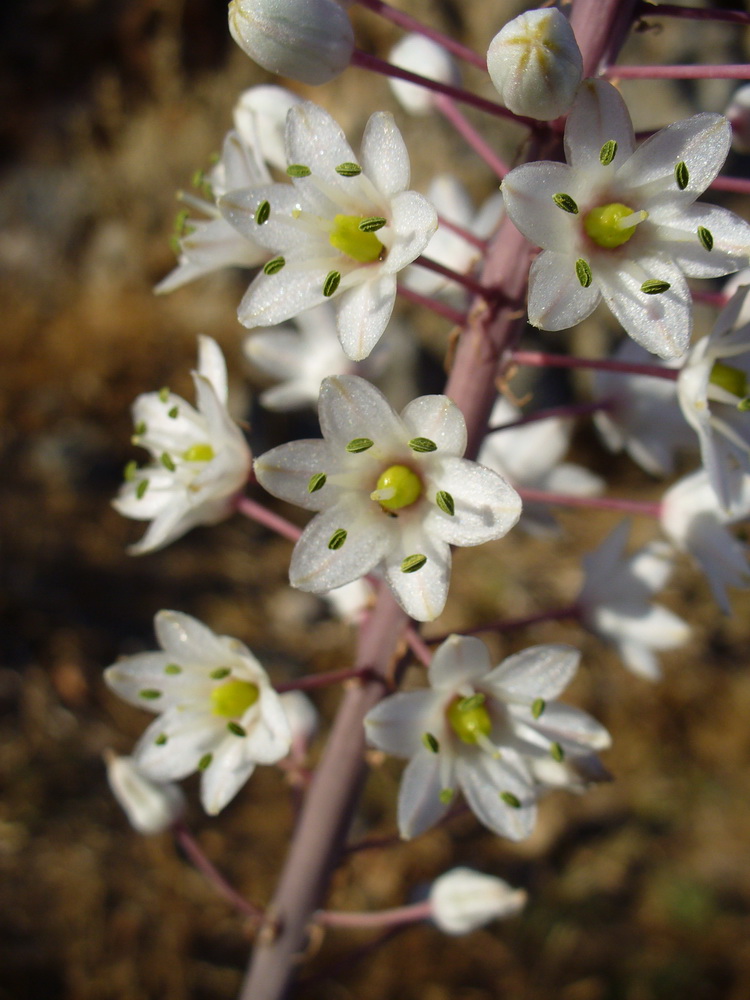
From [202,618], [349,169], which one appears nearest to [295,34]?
[349,169]

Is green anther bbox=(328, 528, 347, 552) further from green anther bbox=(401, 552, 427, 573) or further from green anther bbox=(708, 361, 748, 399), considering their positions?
green anther bbox=(708, 361, 748, 399)

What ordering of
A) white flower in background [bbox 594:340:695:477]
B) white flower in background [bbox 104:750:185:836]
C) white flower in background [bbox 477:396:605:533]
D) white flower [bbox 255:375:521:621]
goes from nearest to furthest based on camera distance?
1. white flower [bbox 255:375:521:621]
2. white flower in background [bbox 594:340:695:477]
3. white flower in background [bbox 104:750:185:836]
4. white flower in background [bbox 477:396:605:533]

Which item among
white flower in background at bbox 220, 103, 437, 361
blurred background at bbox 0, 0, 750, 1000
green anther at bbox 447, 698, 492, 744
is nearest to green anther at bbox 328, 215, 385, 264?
white flower in background at bbox 220, 103, 437, 361

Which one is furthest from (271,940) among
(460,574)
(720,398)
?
(460,574)

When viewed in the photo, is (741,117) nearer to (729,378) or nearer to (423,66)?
(729,378)

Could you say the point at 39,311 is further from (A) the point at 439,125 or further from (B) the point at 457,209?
(B) the point at 457,209
